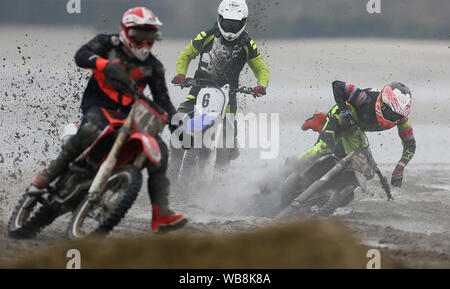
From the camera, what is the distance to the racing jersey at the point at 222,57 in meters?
11.0

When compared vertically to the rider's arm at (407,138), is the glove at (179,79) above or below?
above

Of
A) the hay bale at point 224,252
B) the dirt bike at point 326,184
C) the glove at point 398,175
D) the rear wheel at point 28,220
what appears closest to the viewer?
the hay bale at point 224,252

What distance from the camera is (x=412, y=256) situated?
7.62m

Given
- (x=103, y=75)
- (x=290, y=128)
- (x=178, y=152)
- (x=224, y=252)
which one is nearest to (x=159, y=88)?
(x=103, y=75)

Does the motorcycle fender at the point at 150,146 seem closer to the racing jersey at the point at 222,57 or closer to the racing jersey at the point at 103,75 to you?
the racing jersey at the point at 103,75

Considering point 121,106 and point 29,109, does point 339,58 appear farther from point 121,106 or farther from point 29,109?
point 121,106

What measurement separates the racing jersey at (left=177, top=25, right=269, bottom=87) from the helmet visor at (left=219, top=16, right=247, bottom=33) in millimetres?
205

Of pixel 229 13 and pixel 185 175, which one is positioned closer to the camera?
pixel 185 175

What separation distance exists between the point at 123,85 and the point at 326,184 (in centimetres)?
388

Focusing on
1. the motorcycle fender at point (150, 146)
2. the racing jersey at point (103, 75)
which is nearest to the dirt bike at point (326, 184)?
the racing jersey at point (103, 75)

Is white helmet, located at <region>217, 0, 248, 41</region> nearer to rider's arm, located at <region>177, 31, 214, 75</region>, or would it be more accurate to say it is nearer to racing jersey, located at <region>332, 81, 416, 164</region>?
rider's arm, located at <region>177, 31, 214, 75</region>

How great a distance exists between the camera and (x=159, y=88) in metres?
7.13
